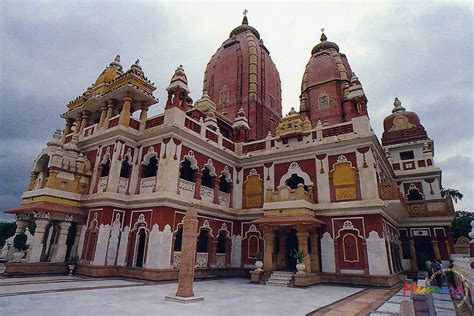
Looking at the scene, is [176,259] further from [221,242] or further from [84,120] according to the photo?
[84,120]

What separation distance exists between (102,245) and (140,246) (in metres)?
1.70

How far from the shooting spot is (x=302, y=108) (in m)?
24.4

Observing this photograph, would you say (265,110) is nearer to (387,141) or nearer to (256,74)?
(256,74)

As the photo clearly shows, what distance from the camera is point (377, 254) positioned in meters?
12.9

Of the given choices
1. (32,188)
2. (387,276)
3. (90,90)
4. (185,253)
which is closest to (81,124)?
(90,90)

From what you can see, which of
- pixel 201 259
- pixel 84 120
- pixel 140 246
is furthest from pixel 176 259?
pixel 84 120

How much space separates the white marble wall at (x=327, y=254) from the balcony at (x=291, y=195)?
2.06m

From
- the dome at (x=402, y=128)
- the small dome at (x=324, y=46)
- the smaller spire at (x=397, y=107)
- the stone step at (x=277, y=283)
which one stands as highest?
the small dome at (x=324, y=46)

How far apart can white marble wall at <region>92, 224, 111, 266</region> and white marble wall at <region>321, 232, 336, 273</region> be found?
10580mm

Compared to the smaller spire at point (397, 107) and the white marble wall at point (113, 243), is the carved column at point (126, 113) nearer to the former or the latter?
the white marble wall at point (113, 243)

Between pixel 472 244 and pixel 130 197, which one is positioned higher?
pixel 130 197

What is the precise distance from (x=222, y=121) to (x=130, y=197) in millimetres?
10231

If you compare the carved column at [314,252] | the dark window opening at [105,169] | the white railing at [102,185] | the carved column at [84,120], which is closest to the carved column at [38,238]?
the white railing at [102,185]

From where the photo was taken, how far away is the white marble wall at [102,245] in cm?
1275
